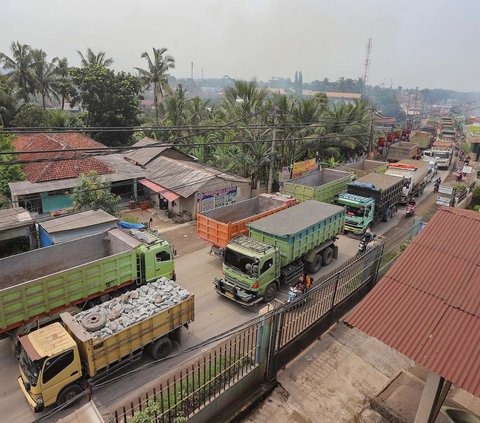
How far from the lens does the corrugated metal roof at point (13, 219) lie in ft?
52.0

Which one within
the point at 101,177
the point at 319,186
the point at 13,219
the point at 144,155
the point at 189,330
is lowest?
the point at 189,330

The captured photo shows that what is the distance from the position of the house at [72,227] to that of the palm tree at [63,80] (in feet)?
91.0

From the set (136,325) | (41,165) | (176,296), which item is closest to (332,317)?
(176,296)

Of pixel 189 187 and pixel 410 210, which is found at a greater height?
pixel 189 187

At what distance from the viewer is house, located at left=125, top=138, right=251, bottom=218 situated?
22281mm

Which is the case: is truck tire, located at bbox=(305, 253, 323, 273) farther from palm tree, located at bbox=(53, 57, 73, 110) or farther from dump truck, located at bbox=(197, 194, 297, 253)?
palm tree, located at bbox=(53, 57, 73, 110)

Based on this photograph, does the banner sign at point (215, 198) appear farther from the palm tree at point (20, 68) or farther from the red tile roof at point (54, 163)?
the palm tree at point (20, 68)

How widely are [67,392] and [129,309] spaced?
94.4 inches

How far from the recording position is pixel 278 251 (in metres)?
13.3

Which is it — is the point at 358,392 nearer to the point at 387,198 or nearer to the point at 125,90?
the point at 387,198

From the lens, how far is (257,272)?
41.3 ft

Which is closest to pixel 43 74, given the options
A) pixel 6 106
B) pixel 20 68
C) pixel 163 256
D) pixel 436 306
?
pixel 20 68

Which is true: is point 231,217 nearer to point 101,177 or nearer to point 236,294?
point 236,294

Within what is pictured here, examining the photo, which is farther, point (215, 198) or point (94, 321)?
point (215, 198)
